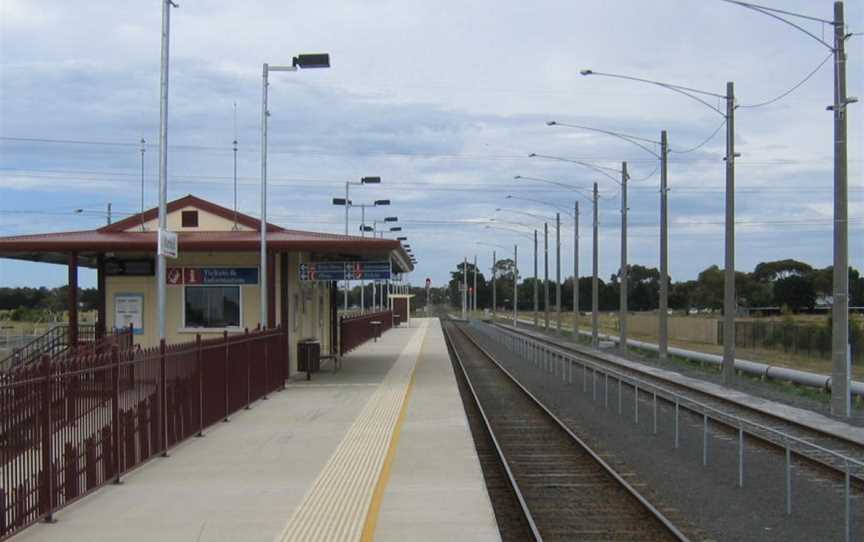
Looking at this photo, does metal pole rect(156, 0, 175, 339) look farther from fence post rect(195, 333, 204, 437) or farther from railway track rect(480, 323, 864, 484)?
railway track rect(480, 323, 864, 484)

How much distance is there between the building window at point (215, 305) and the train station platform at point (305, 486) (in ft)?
27.7

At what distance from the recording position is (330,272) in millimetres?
28672

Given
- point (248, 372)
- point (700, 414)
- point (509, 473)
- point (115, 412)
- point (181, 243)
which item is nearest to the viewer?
point (115, 412)

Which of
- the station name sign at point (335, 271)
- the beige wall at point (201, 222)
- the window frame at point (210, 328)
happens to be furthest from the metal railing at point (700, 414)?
the beige wall at point (201, 222)

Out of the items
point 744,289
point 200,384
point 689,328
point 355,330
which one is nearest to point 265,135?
point 200,384

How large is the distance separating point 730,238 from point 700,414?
8.89 metres

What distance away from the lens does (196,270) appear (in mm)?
28156

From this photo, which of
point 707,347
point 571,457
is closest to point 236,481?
point 571,457

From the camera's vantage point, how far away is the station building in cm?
2666

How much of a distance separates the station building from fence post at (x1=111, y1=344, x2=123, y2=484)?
1471 centimetres

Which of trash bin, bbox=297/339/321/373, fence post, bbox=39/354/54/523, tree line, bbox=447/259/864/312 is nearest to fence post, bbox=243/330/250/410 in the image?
trash bin, bbox=297/339/321/373

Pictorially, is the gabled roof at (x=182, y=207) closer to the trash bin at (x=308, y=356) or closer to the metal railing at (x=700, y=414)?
the trash bin at (x=308, y=356)

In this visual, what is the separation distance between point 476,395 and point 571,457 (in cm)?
1052

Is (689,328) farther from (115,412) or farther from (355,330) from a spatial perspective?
(115,412)
